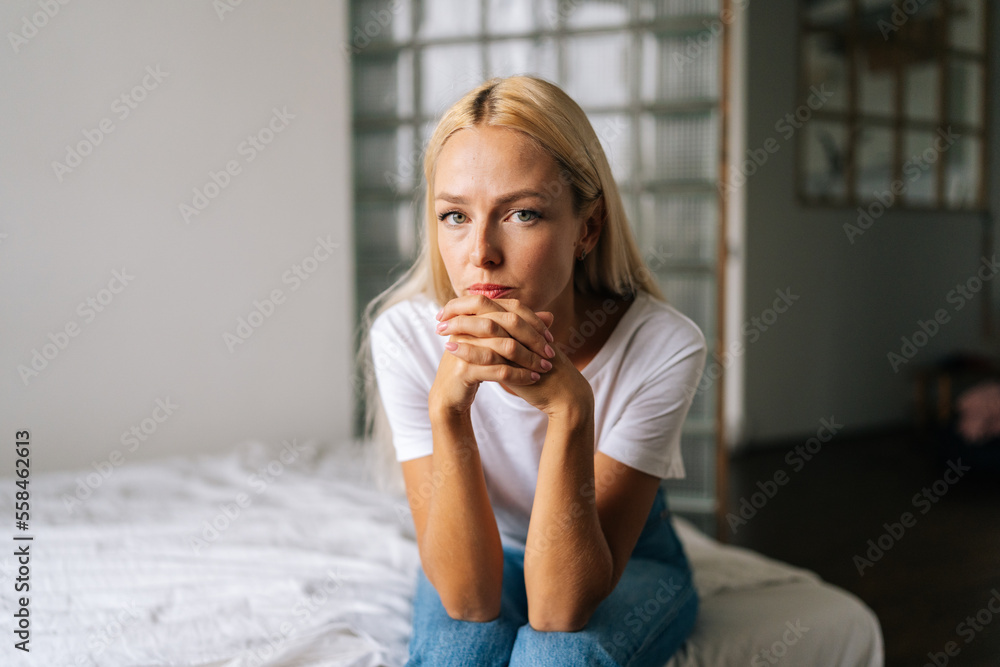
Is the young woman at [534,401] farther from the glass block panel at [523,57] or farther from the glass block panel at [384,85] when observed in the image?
the glass block panel at [384,85]

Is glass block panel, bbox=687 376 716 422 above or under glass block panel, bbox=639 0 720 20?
under

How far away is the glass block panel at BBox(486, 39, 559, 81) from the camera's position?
2342 mm

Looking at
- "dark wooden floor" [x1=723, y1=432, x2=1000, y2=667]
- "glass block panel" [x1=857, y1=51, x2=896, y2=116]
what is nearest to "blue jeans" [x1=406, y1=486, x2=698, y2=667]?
"dark wooden floor" [x1=723, y1=432, x2=1000, y2=667]

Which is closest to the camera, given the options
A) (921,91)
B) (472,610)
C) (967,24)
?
(472,610)

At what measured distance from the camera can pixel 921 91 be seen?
3932 mm

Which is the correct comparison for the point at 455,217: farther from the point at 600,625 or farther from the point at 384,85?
the point at 384,85

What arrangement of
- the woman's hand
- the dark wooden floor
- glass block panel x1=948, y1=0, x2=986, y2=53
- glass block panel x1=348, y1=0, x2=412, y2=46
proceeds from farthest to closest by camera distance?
glass block panel x1=948, y1=0, x2=986, y2=53
glass block panel x1=348, y1=0, x2=412, y2=46
the dark wooden floor
the woman's hand

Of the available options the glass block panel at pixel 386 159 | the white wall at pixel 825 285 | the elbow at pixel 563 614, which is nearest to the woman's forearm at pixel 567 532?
the elbow at pixel 563 614

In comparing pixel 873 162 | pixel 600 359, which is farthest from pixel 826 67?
pixel 600 359

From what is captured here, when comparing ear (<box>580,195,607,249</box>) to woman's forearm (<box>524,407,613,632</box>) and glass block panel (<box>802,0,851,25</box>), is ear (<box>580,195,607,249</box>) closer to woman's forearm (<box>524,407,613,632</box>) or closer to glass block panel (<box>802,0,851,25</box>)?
woman's forearm (<box>524,407,613,632</box>)

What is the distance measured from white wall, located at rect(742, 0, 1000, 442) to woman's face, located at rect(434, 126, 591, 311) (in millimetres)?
2830

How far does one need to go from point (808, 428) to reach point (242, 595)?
10.9 feet

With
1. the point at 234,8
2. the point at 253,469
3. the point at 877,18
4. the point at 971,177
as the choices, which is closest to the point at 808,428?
the point at 971,177

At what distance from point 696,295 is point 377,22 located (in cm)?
143
